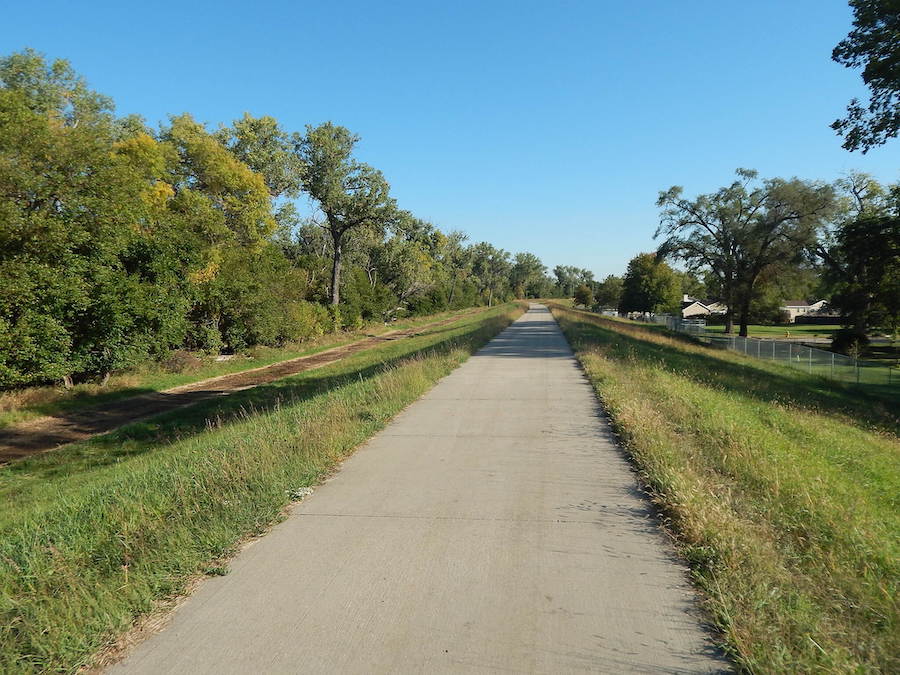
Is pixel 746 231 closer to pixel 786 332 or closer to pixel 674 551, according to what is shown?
pixel 786 332

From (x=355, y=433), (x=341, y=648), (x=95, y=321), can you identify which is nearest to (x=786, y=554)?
(x=341, y=648)

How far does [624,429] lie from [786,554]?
3768mm

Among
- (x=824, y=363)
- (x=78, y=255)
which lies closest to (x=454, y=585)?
(x=78, y=255)

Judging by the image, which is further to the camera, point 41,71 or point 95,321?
point 41,71

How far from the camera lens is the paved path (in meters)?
2.89

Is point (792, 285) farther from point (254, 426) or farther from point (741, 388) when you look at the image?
point (254, 426)

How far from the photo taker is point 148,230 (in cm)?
1941

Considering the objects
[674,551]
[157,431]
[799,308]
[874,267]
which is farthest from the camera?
[799,308]

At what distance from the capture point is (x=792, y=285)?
45.2 metres

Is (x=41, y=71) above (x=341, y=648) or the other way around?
above

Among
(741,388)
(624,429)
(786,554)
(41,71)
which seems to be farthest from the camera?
(41,71)

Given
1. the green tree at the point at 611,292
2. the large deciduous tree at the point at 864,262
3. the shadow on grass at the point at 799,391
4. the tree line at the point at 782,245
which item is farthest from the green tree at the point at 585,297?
the shadow on grass at the point at 799,391

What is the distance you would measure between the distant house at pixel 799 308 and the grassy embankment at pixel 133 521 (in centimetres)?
9827

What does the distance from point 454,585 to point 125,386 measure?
17.0 m
